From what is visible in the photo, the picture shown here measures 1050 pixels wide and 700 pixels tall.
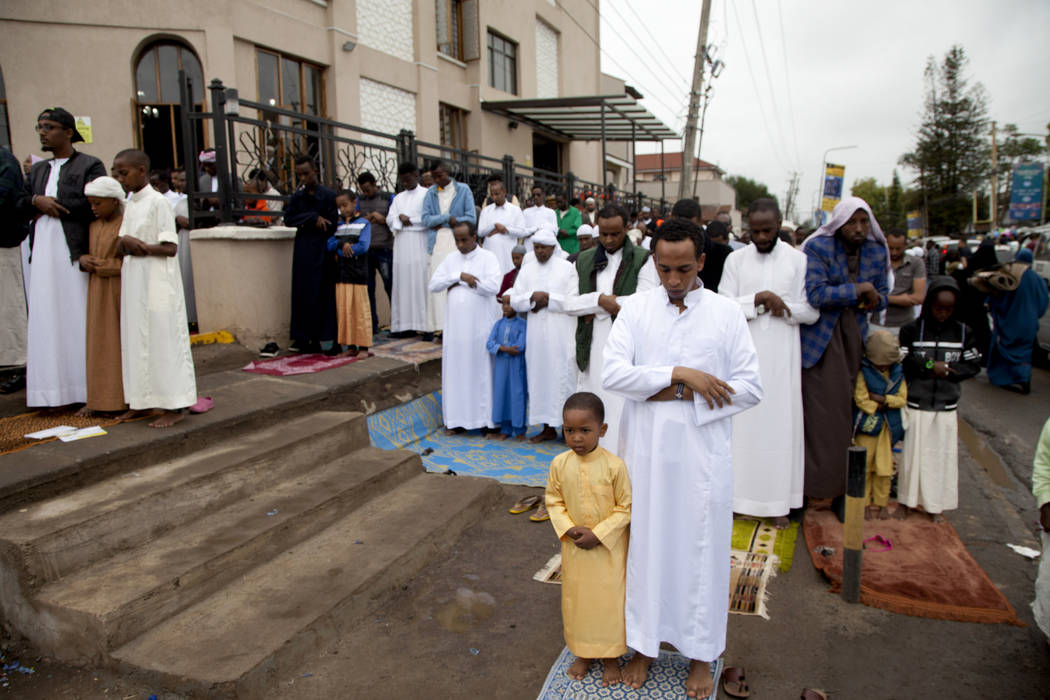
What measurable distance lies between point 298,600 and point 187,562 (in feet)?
1.98

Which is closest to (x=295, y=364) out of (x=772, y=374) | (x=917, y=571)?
(x=772, y=374)

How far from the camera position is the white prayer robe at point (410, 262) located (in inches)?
365

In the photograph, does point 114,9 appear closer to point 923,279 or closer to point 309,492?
point 309,492

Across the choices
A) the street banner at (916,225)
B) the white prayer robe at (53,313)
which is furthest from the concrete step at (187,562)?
the street banner at (916,225)

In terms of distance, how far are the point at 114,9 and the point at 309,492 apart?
9.77 meters

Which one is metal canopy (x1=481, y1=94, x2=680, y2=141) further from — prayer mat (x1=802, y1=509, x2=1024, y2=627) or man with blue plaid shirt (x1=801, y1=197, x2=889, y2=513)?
prayer mat (x1=802, y1=509, x2=1024, y2=627)

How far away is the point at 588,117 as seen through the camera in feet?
62.0

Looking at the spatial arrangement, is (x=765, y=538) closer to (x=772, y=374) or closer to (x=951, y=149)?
(x=772, y=374)

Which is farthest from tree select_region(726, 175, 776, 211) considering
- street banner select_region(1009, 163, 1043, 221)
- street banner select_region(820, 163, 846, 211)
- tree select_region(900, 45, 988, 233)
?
street banner select_region(820, 163, 846, 211)

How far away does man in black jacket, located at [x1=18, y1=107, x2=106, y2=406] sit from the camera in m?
4.75

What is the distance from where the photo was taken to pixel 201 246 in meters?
7.25

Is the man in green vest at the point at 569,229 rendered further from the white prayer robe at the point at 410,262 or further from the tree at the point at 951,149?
the tree at the point at 951,149

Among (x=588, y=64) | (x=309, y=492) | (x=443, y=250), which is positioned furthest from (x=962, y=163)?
(x=309, y=492)

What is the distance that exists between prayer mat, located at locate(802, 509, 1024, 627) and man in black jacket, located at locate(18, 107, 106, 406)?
518cm
